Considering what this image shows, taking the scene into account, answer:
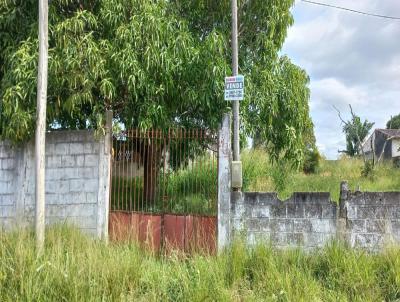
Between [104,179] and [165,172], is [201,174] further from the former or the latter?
[104,179]

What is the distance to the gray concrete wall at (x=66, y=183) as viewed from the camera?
699 centimetres

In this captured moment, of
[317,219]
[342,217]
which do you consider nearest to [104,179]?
[317,219]

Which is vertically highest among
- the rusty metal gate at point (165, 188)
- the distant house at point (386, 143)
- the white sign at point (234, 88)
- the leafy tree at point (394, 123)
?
the leafy tree at point (394, 123)

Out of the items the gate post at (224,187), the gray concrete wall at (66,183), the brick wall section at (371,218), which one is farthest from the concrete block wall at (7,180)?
the brick wall section at (371,218)

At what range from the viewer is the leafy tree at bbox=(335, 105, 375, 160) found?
23247mm

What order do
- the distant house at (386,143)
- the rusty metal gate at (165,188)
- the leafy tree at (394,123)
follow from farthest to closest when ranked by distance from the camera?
1. the leafy tree at (394,123)
2. the distant house at (386,143)
3. the rusty metal gate at (165,188)

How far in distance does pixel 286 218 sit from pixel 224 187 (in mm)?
992

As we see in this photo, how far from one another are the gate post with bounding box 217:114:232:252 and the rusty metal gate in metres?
0.12

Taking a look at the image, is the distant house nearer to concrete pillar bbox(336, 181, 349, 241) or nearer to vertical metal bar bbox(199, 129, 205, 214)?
concrete pillar bbox(336, 181, 349, 241)

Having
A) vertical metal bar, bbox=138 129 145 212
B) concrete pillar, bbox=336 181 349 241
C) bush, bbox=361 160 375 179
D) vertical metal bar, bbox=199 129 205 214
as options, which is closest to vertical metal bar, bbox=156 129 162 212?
vertical metal bar, bbox=138 129 145 212

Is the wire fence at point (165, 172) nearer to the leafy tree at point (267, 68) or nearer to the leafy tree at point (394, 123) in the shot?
the leafy tree at point (267, 68)

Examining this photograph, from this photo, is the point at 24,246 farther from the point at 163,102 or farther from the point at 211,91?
the point at 211,91

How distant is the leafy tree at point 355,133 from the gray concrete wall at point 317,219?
54.0 feet

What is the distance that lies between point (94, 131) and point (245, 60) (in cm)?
303
